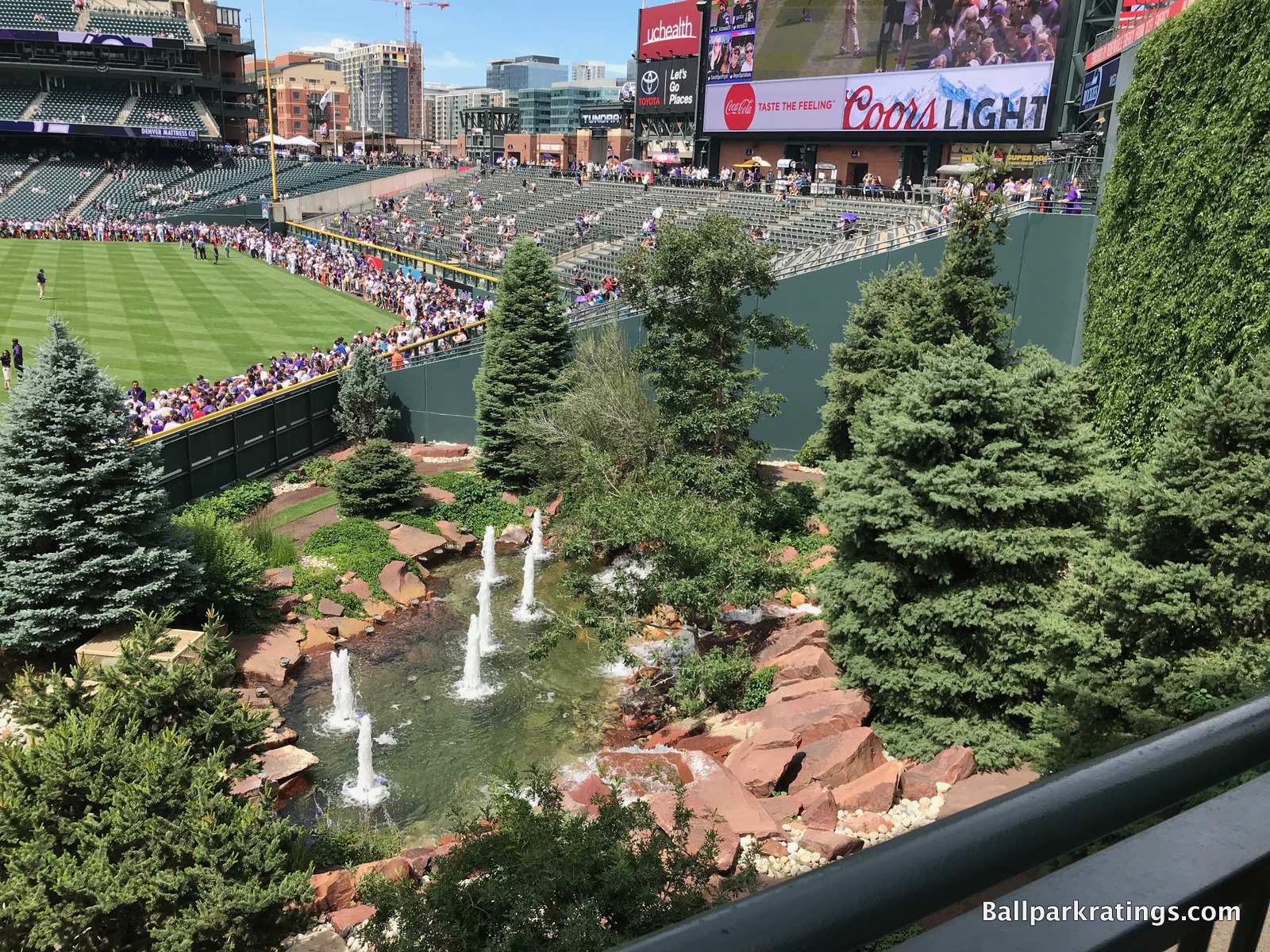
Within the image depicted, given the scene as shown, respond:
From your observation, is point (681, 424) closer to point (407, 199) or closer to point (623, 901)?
point (623, 901)

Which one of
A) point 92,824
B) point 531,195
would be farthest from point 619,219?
point 92,824

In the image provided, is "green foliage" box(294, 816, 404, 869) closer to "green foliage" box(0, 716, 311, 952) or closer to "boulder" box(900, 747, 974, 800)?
"green foliage" box(0, 716, 311, 952)

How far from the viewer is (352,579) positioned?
17.9m

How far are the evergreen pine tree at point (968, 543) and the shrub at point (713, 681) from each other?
1.89 metres

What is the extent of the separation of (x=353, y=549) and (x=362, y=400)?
23.8 ft

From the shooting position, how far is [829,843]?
861 centimetres

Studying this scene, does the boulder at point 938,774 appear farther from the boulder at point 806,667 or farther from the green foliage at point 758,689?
the green foliage at point 758,689

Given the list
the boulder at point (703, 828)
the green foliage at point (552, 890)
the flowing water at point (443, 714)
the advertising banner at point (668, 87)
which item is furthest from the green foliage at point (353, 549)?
the advertising banner at point (668, 87)

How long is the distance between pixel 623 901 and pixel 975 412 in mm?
7447

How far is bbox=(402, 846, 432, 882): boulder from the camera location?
367 inches

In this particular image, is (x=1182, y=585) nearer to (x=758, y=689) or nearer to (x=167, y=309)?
(x=758, y=689)

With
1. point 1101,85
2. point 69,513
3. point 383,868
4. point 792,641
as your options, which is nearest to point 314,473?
point 69,513

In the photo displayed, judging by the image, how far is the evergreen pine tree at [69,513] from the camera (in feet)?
42.4

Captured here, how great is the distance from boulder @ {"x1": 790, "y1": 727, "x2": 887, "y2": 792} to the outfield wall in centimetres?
1330
